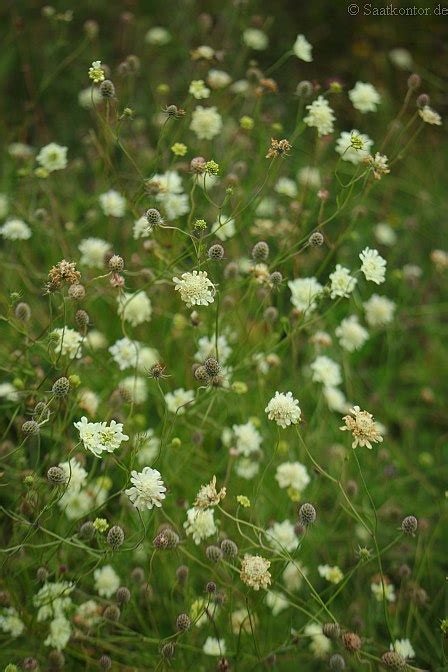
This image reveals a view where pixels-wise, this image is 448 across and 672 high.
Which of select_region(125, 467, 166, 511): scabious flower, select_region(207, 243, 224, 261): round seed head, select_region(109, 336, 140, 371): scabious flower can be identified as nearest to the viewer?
select_region(125, 467, 166, 511): scabious flower

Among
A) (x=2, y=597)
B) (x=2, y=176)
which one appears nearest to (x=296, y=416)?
(x=2, y=597)

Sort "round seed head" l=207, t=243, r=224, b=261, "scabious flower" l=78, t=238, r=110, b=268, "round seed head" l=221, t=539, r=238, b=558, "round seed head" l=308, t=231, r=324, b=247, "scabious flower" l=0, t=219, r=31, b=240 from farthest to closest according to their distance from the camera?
"scabious flower" l=78, t=238, r=110, b=268, "scabious flower" l=0, t=219, r=31, b=240, "round seed head" l=308, t=231, r=324, b=247, "round seed head" l=207, t=243, r=224, b=261, "round seed head" l=221, t=539, r=238, b=558

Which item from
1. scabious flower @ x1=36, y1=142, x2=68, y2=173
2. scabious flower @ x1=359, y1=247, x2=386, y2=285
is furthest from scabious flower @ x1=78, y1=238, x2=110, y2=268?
scabious flower @ x1=359, y1=247, x2=386, y2=285

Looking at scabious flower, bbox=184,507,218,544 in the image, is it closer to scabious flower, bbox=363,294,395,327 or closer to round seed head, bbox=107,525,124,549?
round seed head, bbox=107,525,124,549

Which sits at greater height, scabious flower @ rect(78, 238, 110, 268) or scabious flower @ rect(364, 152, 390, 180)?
scabious flower @ rect(364, 152, 390, 180)

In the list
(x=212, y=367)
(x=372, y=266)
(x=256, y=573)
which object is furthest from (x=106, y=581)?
(x=372, y=266)

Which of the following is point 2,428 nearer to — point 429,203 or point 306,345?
point 306,345

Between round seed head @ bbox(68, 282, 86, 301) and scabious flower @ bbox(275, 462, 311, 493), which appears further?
scabious flower @ bbox(275, 462, 311, 493)

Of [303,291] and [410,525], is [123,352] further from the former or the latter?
[410,525]
